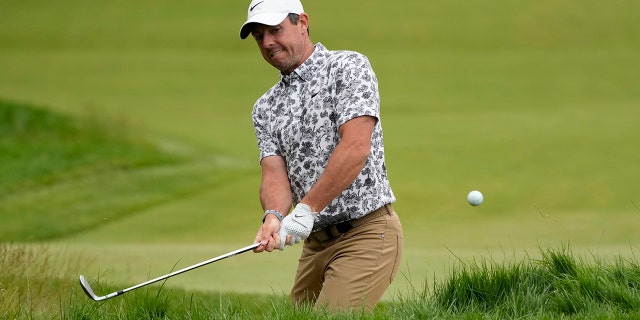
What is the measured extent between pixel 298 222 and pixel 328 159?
1.20 feet

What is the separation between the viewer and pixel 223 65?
68.0 ft

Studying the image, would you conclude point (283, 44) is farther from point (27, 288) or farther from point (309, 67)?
point (27, 288)

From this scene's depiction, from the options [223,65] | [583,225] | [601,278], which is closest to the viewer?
[601,278]

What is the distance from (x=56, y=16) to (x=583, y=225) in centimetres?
1637

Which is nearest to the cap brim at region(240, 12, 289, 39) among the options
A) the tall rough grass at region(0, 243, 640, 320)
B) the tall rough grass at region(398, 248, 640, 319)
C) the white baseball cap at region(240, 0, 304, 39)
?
the white baseball cap at region(240, 0, 304, 39)

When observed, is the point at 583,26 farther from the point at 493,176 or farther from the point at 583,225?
the point at 583,225

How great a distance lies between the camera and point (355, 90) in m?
4.27

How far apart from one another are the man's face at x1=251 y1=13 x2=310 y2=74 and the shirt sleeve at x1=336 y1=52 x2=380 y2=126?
0.20 m

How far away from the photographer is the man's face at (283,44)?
4.42 m

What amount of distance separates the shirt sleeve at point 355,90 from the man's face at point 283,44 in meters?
0.20

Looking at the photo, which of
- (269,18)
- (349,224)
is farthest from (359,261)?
(269,18)

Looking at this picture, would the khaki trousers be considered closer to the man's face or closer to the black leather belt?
the black leather belt

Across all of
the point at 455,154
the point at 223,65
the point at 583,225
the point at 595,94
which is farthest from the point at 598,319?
the point at 223,65

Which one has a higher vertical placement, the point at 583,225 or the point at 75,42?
the point at 75,42
